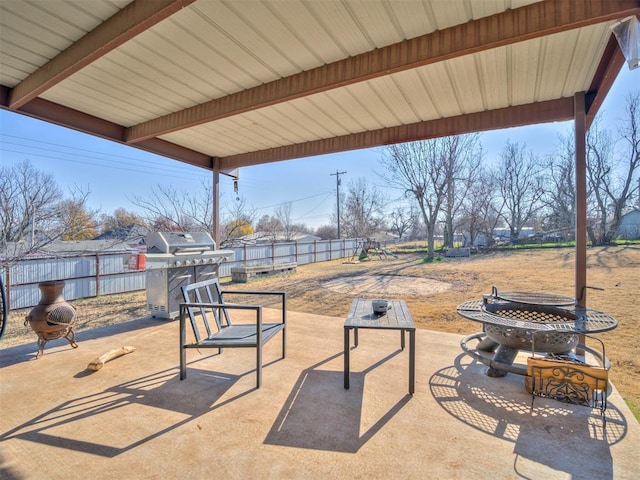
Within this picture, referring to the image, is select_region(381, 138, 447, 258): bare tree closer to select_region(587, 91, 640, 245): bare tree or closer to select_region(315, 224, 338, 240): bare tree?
select_region(587, 91, 640, 245): bare tree

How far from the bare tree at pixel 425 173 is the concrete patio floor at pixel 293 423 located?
1417cm

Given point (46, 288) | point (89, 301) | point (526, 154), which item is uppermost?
point (526, 154)

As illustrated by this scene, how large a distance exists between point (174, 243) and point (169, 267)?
37 cm

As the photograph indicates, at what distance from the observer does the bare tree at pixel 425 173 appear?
16.0m

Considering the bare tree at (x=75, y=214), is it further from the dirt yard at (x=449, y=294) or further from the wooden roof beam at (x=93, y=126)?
the wooden roof beam at (x=93, y=126)

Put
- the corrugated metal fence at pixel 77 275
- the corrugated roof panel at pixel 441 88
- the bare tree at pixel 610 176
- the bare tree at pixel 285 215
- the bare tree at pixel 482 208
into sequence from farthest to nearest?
the bare tree at pixel 285 215 < the bare tree at pixel 482 208 < the bare tree at pixel 610 176 < the corrugated metal fence at pixel 77 275 < the corrugated roof panel at pixel 441 88

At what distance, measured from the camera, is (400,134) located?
417 centimetres

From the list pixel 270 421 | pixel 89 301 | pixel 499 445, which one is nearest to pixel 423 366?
pixel 499 445

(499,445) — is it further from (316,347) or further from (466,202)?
(466,202)

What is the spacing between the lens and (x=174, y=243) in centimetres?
446

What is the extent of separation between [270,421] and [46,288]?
2.73m

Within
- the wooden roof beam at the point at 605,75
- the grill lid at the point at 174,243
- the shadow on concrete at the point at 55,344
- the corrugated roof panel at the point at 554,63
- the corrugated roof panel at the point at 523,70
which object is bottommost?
the shadow on concrete at the point at 55,344

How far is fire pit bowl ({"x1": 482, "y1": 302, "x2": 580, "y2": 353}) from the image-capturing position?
2295 millimetres

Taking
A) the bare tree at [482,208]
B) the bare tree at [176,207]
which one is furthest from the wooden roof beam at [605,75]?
the bare tree at [482,208]
